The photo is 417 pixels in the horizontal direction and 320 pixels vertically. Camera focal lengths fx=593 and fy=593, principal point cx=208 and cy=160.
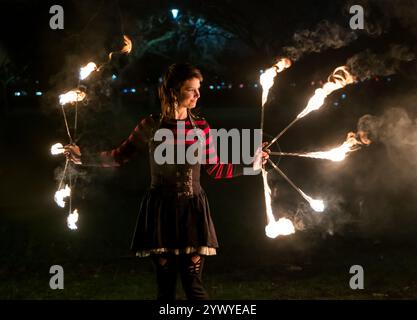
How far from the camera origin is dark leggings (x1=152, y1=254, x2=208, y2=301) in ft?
13.1

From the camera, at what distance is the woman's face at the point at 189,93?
4.03 meters

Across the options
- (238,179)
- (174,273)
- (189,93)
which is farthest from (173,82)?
(238,179)

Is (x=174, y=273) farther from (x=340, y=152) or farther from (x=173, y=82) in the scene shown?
(x=340, y=152)

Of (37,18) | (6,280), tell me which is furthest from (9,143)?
(6,280)

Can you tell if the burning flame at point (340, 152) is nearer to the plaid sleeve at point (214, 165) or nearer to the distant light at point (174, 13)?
the plaid sleeve at point (214, 165)

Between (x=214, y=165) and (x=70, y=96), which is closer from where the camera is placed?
(x=214, y=165)

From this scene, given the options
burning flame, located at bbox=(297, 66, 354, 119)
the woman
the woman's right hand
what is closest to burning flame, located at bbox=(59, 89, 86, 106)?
the woman's right hand

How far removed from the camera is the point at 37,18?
12.3m

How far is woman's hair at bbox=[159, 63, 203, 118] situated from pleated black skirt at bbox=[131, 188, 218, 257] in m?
0.57

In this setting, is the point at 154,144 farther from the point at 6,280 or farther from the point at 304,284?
the point at 6,280

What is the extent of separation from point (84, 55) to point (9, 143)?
40.3 feet

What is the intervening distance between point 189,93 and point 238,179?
29.3 feet

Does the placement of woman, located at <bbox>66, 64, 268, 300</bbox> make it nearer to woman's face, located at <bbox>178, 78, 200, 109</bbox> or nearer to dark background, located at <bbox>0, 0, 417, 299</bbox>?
woman's face, located at <bbox>178, 78, 200, 109</bbox>

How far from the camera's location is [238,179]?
1290 cm
